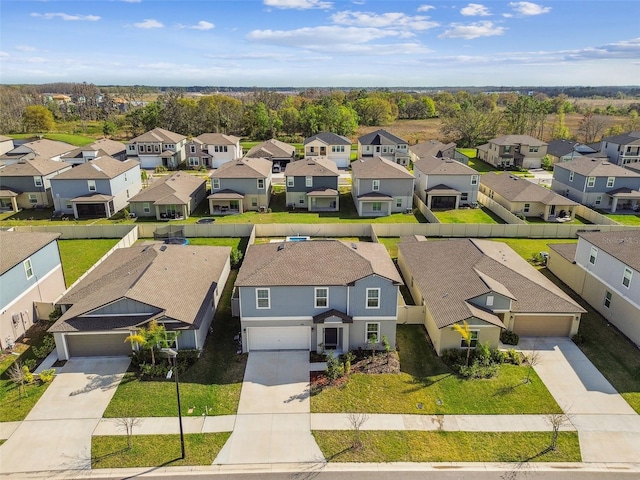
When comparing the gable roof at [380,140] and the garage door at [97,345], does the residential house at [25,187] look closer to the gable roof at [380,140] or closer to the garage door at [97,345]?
the garage door at [97,345]

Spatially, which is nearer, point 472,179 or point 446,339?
point 446,339

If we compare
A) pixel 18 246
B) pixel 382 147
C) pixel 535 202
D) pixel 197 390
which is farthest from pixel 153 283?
pixel 382 147

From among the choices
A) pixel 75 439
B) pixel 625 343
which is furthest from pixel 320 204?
pixel 75 439

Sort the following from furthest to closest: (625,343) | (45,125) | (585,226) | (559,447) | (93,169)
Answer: (45,125)
(93,169)
(585,226)
(625,343)
(559,447)

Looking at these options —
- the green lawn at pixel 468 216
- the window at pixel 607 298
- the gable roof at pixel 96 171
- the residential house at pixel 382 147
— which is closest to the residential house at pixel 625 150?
the green lawn at pixel 468 216

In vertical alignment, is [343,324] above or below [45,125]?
below

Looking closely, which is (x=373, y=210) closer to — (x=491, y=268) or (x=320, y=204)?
(x=320, y=204)

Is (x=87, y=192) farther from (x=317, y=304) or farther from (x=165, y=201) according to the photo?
(x=317, y=304)
